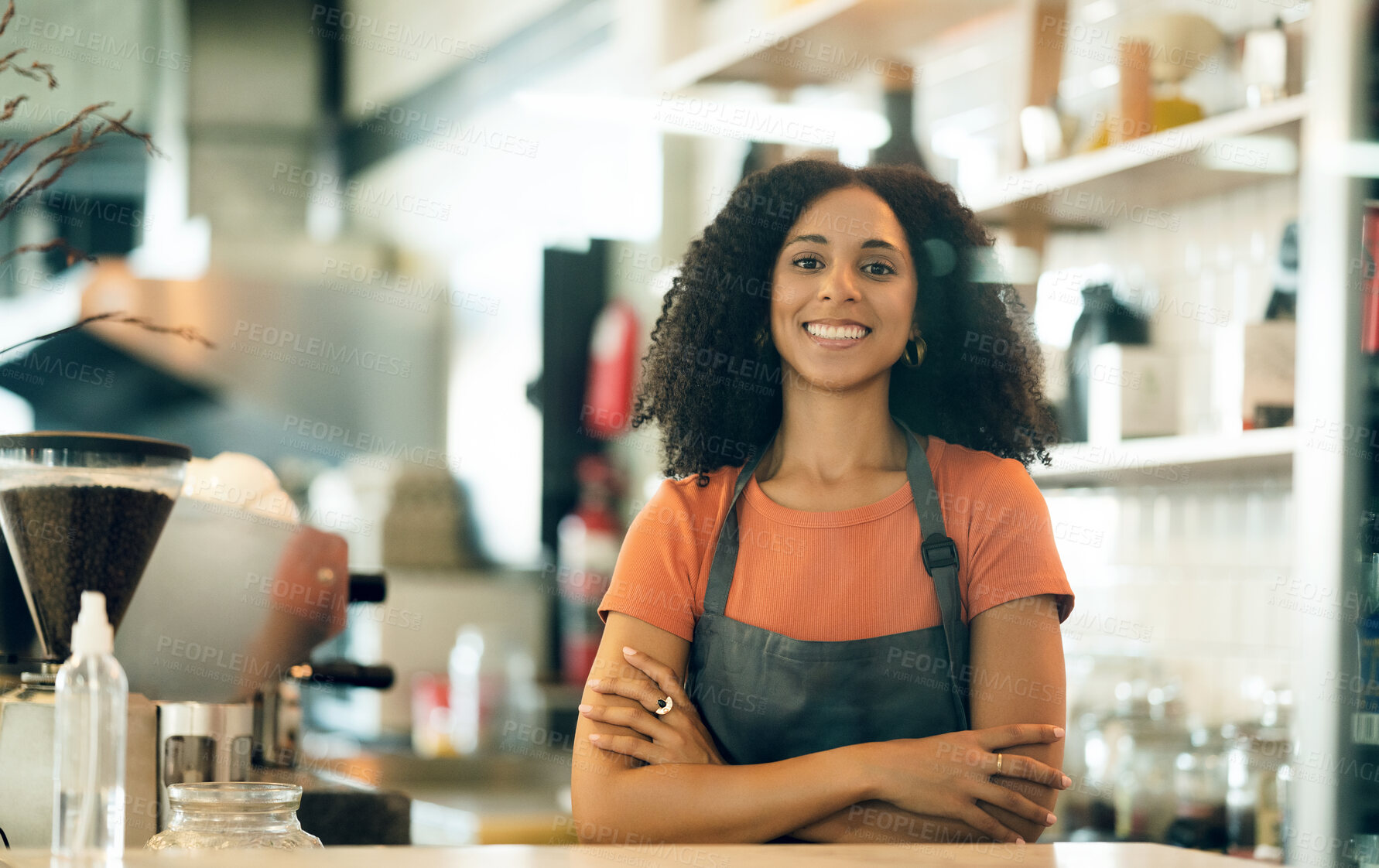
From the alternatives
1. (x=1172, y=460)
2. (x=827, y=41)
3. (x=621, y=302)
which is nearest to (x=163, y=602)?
(x=1172, y=460)

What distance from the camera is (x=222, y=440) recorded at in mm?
5594

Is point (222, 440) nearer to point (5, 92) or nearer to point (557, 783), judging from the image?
point (5, 92)

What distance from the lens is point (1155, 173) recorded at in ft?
7.28

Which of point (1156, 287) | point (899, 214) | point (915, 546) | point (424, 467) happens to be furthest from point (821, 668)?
point (424, 467)

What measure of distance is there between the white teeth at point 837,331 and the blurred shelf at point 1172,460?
0.48 m

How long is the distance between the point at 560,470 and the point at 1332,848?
291cm

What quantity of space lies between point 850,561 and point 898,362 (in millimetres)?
273

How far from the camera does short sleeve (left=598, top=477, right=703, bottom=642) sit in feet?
4.76

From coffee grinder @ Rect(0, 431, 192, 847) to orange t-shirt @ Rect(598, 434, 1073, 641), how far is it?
0.47 meters

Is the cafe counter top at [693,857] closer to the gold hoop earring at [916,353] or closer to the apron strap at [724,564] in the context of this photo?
the apron strap at [724,564]
